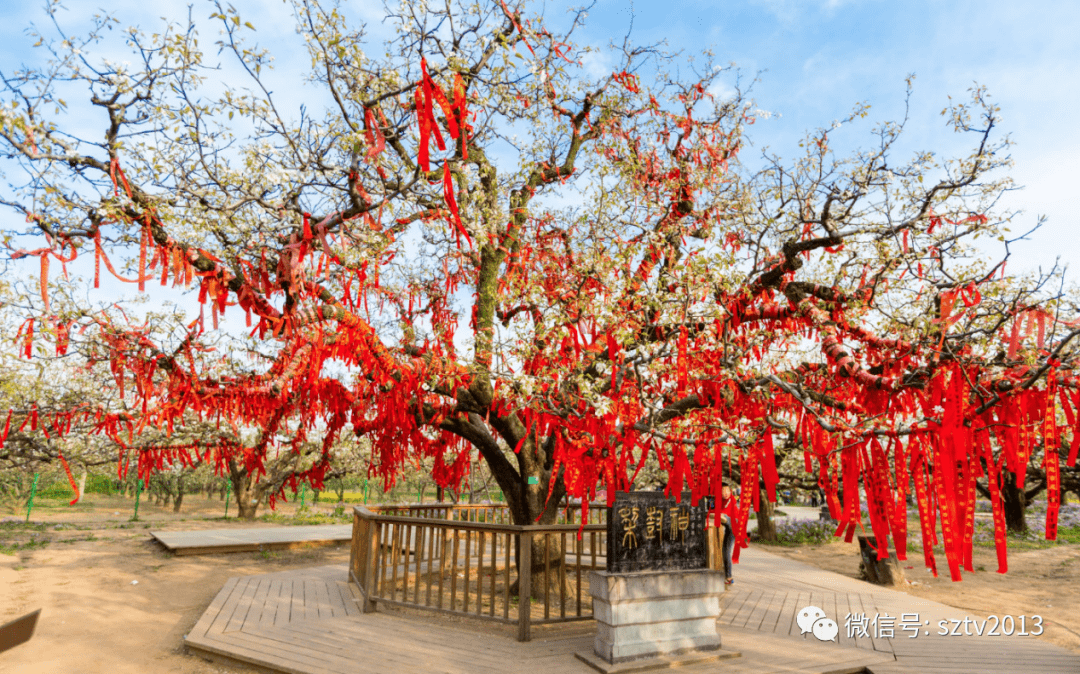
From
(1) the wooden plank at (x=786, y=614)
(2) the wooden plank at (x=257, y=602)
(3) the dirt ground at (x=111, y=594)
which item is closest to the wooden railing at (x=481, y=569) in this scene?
(2) the wooden plank at (x=257, y=602)

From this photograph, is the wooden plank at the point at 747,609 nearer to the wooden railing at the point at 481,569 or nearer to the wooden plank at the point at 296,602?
the wooden railing at the point at 481,569

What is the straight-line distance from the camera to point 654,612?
6.09 metres

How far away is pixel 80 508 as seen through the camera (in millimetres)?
30047

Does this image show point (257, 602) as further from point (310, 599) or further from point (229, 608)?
point (310, 599)

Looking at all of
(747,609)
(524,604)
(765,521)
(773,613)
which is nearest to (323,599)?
(524,604)

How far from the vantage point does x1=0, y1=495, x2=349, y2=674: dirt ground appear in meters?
6.54

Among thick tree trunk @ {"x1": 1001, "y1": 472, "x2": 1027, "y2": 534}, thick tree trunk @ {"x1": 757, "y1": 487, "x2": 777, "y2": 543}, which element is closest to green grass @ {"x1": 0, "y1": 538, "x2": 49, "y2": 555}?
thick tree trunk @ {"x1": 757, "y1": 487, "x2": 777, "y2": 543}

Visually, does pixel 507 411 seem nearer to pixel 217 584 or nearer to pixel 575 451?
pixel 575 451

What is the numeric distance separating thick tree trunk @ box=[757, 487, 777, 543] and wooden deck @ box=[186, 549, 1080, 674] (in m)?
9.33

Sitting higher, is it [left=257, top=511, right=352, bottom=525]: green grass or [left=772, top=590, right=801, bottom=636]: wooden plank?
[left=772, top=590, right=801, bottom=636]: wooden plank

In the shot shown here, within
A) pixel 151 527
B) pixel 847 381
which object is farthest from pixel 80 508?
pixel 847 381

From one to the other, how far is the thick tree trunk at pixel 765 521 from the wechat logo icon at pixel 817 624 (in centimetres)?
1062

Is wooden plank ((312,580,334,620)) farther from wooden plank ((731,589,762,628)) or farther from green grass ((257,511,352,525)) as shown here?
green grass ((257,511,352,525))

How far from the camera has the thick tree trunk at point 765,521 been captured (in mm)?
18203
